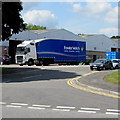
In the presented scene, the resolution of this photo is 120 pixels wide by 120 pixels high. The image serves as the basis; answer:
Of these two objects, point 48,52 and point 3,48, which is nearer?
point 48,52

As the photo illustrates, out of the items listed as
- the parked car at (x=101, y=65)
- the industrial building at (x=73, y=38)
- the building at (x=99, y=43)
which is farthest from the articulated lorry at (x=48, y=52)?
the building at (x=99, y=43)

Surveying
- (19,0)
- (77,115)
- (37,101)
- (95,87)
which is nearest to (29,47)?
(19,0)

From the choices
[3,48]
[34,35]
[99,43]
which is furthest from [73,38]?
[3,48]

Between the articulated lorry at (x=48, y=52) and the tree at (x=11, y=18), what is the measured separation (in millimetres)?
14798

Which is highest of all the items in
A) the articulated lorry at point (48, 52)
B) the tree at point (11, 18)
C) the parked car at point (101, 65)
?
the tree at point (11, 18)

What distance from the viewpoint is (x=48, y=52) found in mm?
43000

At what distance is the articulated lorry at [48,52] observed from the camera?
1636 inches

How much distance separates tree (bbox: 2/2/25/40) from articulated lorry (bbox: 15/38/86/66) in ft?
48.5

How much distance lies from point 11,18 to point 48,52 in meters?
18.5

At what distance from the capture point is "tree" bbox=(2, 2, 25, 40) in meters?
23.8

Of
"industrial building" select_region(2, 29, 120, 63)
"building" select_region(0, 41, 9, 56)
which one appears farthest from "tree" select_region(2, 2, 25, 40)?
"building" select_region(0, 41, 9, 56)

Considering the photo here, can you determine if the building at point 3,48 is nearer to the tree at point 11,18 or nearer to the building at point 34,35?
the building at point 34,35

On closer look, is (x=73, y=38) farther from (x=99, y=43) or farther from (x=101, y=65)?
(x=101, y=65)

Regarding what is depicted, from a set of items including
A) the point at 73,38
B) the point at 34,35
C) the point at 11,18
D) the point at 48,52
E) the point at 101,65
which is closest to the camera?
the point at 11,18
